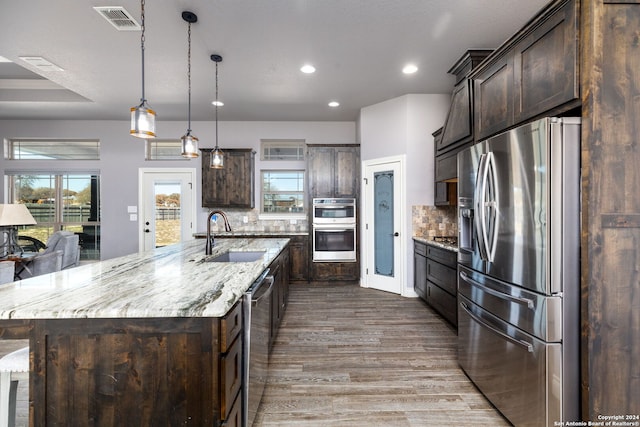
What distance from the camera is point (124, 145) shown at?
561 cm

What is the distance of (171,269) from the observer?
1907 mm

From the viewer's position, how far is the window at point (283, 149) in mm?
5754

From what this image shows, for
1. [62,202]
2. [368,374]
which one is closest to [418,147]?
[368,374]

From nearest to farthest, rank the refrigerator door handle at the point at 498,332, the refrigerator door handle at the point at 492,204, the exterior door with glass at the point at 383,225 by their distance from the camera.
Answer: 1. the refrigerator door handle at the point at 498,332
2. the refrigerator door handle at the point at 492,204
3. the exterior door with glass at the point at 383,225

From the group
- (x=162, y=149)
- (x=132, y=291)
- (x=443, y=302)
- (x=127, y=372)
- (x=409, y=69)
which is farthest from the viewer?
(x=162, y=149)

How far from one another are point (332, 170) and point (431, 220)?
6.02 feet

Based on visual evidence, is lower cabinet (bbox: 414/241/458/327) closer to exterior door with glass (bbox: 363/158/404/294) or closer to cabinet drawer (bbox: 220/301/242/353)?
exterior door with glass (bbox: 363/158/404/294)

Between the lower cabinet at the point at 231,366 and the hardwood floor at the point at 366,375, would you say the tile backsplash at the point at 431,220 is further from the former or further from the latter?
the lower cabinet at the point at 231,366

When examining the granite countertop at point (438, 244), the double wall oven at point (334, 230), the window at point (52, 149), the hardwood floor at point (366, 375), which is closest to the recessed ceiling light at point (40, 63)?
the window at point (52, 149)

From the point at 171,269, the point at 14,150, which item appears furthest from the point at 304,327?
the point at 14,150

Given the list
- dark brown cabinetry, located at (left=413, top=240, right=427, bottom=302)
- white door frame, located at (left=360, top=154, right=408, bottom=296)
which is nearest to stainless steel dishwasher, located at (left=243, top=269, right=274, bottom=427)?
dark brown cabinetry, located at (left=413, top=240, right=427, bottom=302)

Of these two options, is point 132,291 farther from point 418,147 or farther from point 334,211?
point 418,147

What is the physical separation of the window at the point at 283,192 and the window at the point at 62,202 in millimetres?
3347

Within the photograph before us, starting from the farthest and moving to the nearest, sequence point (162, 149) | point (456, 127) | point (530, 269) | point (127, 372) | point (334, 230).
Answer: point (162, 149), point (334, 230), point (456, 127), point (530, 269), point (127, 372)
